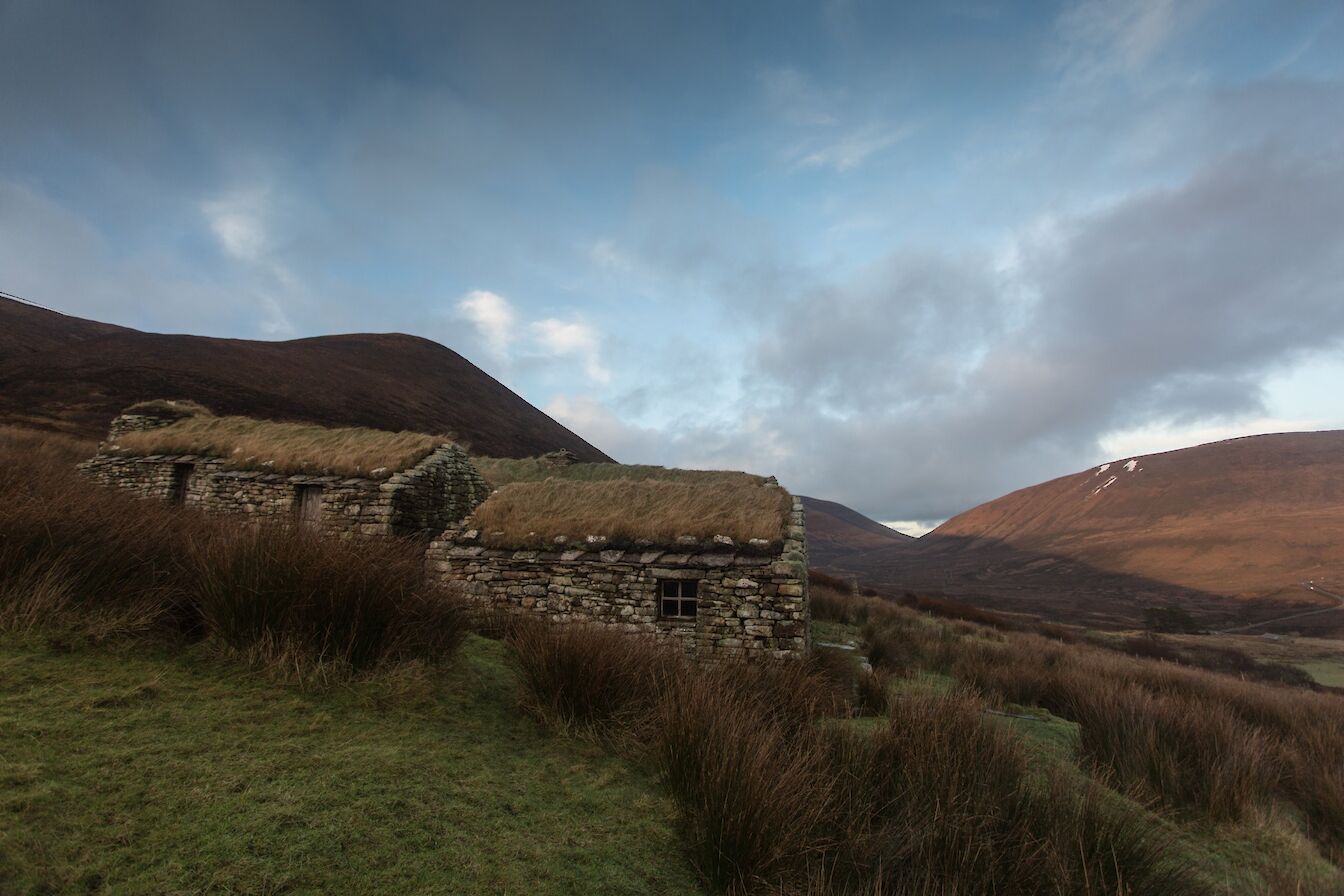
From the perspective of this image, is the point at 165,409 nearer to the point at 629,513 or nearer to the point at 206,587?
the point at 629,513

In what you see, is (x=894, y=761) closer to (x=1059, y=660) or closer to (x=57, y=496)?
(x=57, y=496)

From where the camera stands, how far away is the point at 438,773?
354 centimetres

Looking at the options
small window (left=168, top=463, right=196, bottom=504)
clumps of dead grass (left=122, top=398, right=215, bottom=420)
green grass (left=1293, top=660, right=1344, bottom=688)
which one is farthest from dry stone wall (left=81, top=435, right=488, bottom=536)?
green grass (left=1293, top=660, right=1344, bottom=688)

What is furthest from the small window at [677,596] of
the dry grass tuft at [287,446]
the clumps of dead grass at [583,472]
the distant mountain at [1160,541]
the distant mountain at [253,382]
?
the distant mountain at [1160,541]

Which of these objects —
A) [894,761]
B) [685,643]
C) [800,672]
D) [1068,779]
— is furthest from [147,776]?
[685,643]

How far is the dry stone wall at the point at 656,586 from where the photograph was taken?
9078 millimetres

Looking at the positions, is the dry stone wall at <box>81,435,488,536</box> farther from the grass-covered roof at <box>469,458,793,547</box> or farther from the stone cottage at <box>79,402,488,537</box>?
the grass-covered roof at <box>469,458,793,547</box>

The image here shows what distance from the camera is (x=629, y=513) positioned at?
10.7m

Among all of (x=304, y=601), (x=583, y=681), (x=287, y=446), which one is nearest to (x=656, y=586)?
(x=583, y=681)

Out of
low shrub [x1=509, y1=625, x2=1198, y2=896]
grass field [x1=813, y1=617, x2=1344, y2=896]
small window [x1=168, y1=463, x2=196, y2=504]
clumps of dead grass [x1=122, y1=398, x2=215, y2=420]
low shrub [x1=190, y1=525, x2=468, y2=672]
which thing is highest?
clumps of dead grass [x1=122, y1=398, x2=215, y2=420]

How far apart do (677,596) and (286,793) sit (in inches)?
278

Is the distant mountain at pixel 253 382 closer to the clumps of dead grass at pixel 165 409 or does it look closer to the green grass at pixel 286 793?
the clumps of dead grass at pixel 165 409

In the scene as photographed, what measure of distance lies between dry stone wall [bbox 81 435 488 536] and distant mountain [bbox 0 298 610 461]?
1184 centimetres

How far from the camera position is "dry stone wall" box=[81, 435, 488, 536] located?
12.8 metres
